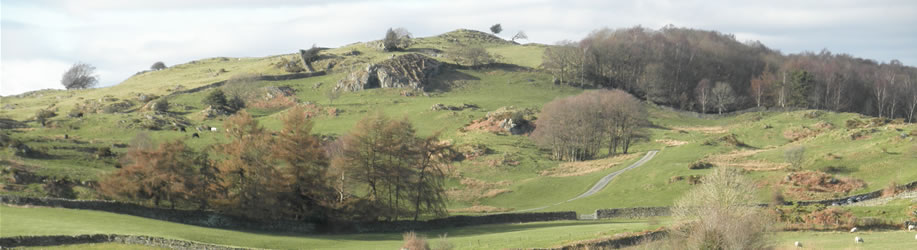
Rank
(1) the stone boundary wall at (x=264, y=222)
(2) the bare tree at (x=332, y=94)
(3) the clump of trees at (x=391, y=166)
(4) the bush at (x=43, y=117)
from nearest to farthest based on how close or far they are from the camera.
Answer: (1) the stone boundary wall at (x=264, y=222)
(3) the clump of trees at (x=391, y=166)
(4) the bush at (x=43, y=117)
(2) the bare tree at (x=332, y=94)

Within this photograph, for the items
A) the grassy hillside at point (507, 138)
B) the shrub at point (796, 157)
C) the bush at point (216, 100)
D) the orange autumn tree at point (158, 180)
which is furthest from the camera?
the bush at point (216, 100)

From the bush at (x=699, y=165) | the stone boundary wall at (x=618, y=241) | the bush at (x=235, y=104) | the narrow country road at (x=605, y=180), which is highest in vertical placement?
the bush at (x=235, y=104)

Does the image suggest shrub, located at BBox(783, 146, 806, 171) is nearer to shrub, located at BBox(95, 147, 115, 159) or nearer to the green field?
the green field

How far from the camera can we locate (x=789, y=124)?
4395 inches

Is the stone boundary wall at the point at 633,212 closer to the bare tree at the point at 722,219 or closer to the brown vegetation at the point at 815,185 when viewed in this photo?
the brown vegetation at the point at 815,185

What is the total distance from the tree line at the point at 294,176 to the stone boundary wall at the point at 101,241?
12.4 m

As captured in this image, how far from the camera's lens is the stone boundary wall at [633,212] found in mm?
59781

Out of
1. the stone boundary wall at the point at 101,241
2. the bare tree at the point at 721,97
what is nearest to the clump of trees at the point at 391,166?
the stone boundary wall at the point at 101,241

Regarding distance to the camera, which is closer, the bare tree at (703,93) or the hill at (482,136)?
the hill at (482,136)

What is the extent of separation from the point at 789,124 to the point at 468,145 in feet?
176

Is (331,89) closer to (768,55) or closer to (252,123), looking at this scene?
(252,123)

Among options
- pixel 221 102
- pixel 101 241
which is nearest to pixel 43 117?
pixel 221 102

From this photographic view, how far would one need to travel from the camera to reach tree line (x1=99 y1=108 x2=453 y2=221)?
55.2 metres

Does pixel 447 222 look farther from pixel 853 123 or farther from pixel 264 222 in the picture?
pixel 853 123
